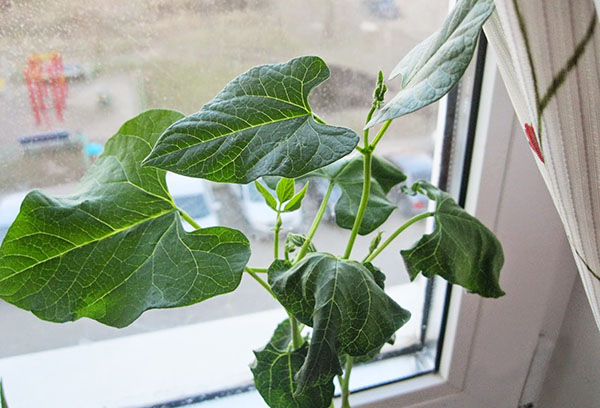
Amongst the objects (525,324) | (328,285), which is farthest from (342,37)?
(525,324)

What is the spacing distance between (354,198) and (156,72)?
0.82 feet

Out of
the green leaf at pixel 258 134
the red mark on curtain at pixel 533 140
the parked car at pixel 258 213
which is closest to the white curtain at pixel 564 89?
the red mark on curtain at pixel 533 140

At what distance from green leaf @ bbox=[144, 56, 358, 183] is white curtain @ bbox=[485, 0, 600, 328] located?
12 cm

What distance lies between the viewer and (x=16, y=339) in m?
0.67

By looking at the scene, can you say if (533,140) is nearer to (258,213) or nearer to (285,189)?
(285,189)

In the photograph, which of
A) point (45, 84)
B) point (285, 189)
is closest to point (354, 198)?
point (285, 189)

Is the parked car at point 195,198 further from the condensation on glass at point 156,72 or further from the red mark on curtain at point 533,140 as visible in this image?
the red mark on curtain at point 533,140

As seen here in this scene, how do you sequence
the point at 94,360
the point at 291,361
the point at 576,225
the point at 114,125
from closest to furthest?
the point at 576,225
the point at 291,361
the point at 114,125
the point at 94,360

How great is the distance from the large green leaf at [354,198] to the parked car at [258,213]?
139 millimetres

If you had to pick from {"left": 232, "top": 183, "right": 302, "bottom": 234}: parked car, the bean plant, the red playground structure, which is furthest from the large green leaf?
the red playground structure

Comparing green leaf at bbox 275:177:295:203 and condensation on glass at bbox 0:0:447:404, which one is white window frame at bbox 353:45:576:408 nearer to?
condensation on glass at bbox 0:0:447:404

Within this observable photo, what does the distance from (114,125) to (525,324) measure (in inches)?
22.3

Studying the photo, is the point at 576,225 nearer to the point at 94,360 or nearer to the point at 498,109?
the point at 498,109

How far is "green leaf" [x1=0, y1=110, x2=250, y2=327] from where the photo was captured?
1.41 feet
